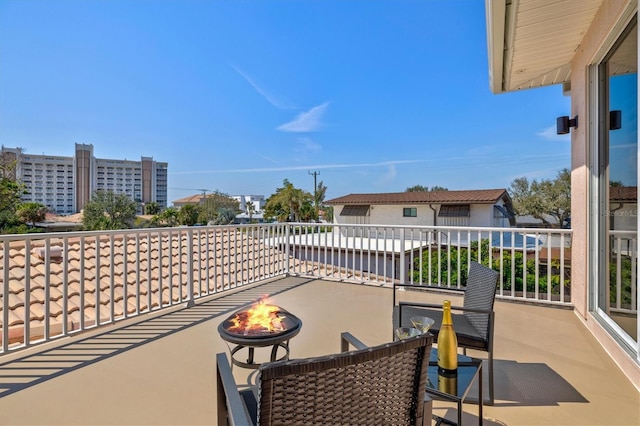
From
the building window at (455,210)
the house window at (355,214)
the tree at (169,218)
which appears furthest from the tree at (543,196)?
the tree at (169,218)


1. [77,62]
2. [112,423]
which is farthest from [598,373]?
[77,62]

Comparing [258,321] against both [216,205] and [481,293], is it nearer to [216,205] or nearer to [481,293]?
[481,293]

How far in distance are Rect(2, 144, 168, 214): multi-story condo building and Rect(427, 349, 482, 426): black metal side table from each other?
42267mm

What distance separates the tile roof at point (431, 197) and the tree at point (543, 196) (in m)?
1.23

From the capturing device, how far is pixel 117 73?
52.9ft

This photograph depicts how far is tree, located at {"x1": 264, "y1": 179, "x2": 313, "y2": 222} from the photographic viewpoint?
3247 cm

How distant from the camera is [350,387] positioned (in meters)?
0.89

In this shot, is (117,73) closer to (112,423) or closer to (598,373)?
(112,423)

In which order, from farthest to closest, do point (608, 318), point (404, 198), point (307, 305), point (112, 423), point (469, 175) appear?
1. point (469, 175)
2. point (404, 198)
3. point (307, 305)
4. point (608, 318)
5. point (112, 423)

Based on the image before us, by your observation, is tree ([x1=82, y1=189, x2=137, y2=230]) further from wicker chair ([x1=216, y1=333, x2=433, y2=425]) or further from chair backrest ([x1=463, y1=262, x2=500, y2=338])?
wicker chair ([x1=216, y1=333, x2=433, y2=425])

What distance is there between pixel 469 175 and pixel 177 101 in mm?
27571

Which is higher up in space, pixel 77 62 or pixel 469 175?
pixel 77 62

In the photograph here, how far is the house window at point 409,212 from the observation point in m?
23.7

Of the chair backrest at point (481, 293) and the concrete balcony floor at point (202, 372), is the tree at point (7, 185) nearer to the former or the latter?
the concrete balcony floor at point (202, 372)
